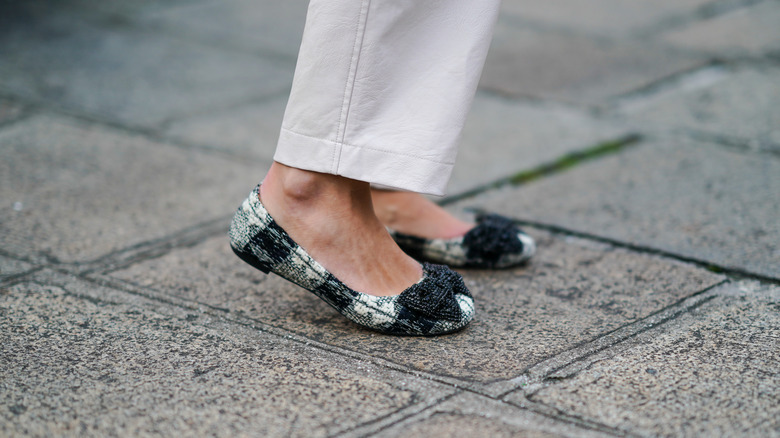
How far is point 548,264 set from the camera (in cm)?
195

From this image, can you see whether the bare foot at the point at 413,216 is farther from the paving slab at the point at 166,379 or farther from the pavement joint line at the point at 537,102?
the pavement joint line at the point at 537,102

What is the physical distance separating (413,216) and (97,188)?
0.96 metres

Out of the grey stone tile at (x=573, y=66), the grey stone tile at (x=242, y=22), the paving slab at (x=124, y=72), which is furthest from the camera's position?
the grey stone tile at (x=242, y=22)

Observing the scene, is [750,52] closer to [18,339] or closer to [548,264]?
[548,264]

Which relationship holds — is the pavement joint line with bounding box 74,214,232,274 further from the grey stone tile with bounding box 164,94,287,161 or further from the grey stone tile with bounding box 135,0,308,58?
the grey stone tile with bounding box 135,0,308,58

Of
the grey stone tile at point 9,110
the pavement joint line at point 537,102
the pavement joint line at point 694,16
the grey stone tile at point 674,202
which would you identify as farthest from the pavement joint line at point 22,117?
the pavement joint line at point 694,16

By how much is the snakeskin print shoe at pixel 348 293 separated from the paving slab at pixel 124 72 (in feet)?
4.56

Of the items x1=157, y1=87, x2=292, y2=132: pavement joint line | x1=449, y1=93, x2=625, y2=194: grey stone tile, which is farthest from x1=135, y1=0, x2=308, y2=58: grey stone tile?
Result: x1=449, y1=93, x2=625, y2=194: grey stone tile

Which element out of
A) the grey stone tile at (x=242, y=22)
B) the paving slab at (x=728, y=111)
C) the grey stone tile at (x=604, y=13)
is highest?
the grey stone tile at (x=604, y=13)

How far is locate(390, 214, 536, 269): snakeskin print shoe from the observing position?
6.16 ft

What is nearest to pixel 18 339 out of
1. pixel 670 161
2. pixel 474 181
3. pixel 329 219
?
pixel 329 219

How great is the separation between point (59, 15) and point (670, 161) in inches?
121

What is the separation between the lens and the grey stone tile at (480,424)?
1236mm

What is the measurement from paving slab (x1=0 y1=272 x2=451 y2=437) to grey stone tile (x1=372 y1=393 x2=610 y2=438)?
0.05 m
